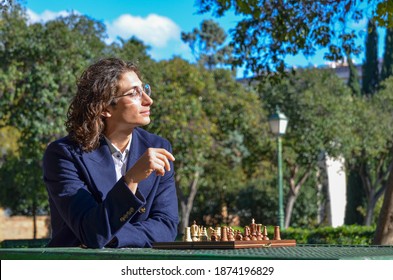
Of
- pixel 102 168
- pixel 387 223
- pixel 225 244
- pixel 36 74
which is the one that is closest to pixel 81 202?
pixel 102 168

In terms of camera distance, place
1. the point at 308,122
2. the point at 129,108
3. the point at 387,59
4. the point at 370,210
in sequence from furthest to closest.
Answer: the point at 387,59, the point at 370,210, the point at 308,122, the point at 129,108

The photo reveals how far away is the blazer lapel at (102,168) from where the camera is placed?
3346 millimetres

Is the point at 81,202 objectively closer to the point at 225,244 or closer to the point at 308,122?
the point at 225,244

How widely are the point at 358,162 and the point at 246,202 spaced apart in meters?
5.18

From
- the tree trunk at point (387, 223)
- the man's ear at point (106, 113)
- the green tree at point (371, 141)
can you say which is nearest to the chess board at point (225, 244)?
the man's ear at point (106, 113)

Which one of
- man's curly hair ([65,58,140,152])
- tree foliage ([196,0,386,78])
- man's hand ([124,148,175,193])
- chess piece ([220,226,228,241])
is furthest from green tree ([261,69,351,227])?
man's hand ([124,148,175,193])

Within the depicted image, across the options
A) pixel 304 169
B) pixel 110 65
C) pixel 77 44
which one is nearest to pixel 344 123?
pixel 304 169

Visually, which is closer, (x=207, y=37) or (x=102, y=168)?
(x=102, y=168)

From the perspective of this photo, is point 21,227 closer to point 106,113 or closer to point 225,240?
point 106,113

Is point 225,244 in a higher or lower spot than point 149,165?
lower

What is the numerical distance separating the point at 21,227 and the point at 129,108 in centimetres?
3293

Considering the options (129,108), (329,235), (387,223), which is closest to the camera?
(129,108)

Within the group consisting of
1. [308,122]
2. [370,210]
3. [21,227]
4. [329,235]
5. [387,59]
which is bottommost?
[21,227]

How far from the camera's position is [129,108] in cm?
338
